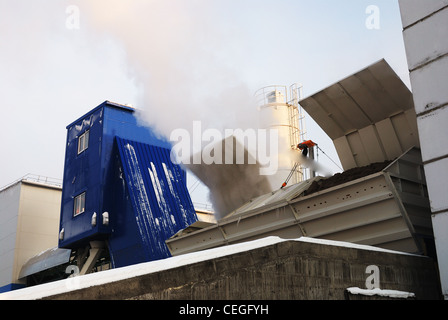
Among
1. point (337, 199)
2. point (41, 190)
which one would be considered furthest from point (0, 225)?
point (337, 199)

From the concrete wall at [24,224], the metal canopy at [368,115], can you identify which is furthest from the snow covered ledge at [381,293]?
the concrete wall at [24,224]

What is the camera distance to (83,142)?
1861 centimetres

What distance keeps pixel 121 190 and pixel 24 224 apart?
11160 millimetres

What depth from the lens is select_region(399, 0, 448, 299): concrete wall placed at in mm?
6941

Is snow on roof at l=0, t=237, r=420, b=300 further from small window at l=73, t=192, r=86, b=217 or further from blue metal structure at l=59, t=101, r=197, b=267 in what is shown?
small window at l=73, t=192, r=86, b=217

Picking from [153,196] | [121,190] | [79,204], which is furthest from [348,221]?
[79,204]

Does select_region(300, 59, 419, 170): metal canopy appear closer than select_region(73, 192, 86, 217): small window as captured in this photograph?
Yes

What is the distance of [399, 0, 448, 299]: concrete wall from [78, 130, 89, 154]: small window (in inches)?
516

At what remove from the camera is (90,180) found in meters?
17.5

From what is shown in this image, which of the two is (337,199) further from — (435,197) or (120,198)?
(120,198)

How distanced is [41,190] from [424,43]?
74.5 feet

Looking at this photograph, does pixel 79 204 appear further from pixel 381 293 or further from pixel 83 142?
pixel 381 293

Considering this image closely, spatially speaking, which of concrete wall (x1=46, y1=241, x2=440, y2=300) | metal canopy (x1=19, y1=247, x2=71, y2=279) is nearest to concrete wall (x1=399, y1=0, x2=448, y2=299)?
concrete wall (x1=46, y1=241, x2=440, y2=300)

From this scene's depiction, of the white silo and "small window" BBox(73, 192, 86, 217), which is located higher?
the white silo
